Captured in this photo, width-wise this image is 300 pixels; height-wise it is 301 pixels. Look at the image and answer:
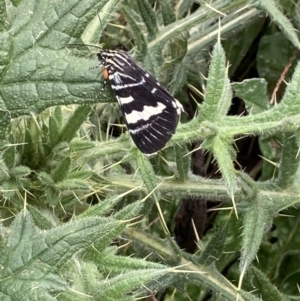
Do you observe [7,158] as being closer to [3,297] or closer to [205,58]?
[3,297]

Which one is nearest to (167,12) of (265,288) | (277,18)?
(277,18)

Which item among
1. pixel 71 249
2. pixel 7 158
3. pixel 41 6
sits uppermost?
pixel 41 6

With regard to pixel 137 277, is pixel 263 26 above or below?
above

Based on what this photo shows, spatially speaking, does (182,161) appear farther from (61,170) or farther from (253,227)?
(61,170)

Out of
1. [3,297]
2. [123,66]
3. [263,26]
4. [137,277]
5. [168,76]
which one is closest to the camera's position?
[3,297]

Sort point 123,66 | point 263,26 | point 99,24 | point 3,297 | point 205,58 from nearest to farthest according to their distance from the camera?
point 3,297, point 123,66, point 99,24, point 205,58, point 263,26

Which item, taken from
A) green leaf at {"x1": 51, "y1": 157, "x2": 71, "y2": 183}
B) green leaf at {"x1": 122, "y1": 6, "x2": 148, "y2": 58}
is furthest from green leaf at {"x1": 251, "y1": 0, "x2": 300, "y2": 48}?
green leaf at {"x1": 51, "y1": 157, "x2": 71, "y2": 183}

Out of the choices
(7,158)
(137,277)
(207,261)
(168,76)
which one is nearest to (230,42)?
(168,76)

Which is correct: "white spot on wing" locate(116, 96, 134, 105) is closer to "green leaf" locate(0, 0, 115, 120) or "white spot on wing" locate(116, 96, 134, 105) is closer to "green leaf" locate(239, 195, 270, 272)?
"green leaf" locate(0, 0, 115, 120)
